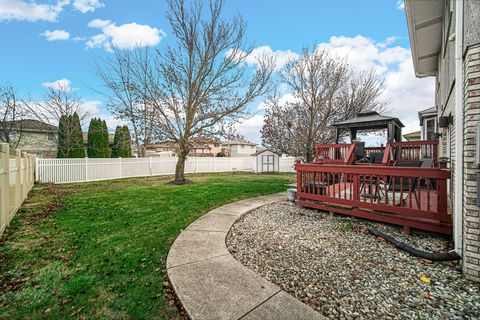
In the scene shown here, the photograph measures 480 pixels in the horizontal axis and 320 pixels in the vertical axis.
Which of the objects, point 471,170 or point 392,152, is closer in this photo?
point 471,170

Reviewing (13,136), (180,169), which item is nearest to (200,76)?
(180,169)

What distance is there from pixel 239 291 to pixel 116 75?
12.9m

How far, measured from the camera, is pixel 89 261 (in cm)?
290

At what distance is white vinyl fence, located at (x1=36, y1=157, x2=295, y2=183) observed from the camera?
1110cm

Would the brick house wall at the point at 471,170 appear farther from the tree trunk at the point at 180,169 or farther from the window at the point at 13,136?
the window at the point at 13,136

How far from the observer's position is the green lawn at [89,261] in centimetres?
200

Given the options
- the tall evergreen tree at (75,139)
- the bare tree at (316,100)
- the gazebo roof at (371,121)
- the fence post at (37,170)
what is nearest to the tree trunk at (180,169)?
the bare tree at (316,100)

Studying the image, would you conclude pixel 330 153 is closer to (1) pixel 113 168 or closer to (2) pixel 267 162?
(2) pixel 267 162

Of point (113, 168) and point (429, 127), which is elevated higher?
point (429, 127)

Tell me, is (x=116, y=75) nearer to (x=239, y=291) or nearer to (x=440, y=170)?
(x=239, y=291)

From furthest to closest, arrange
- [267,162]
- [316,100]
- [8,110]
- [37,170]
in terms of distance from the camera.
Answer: [267,162] → [8,110] → [316,100] → [37,170]

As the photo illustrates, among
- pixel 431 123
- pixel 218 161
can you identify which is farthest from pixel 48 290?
pixel 218 161

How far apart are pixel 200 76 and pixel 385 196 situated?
375 inches

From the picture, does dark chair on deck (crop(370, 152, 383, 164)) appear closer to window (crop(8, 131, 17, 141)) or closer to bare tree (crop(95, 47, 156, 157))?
bare tree (crop(95, 47, 156, 157))
